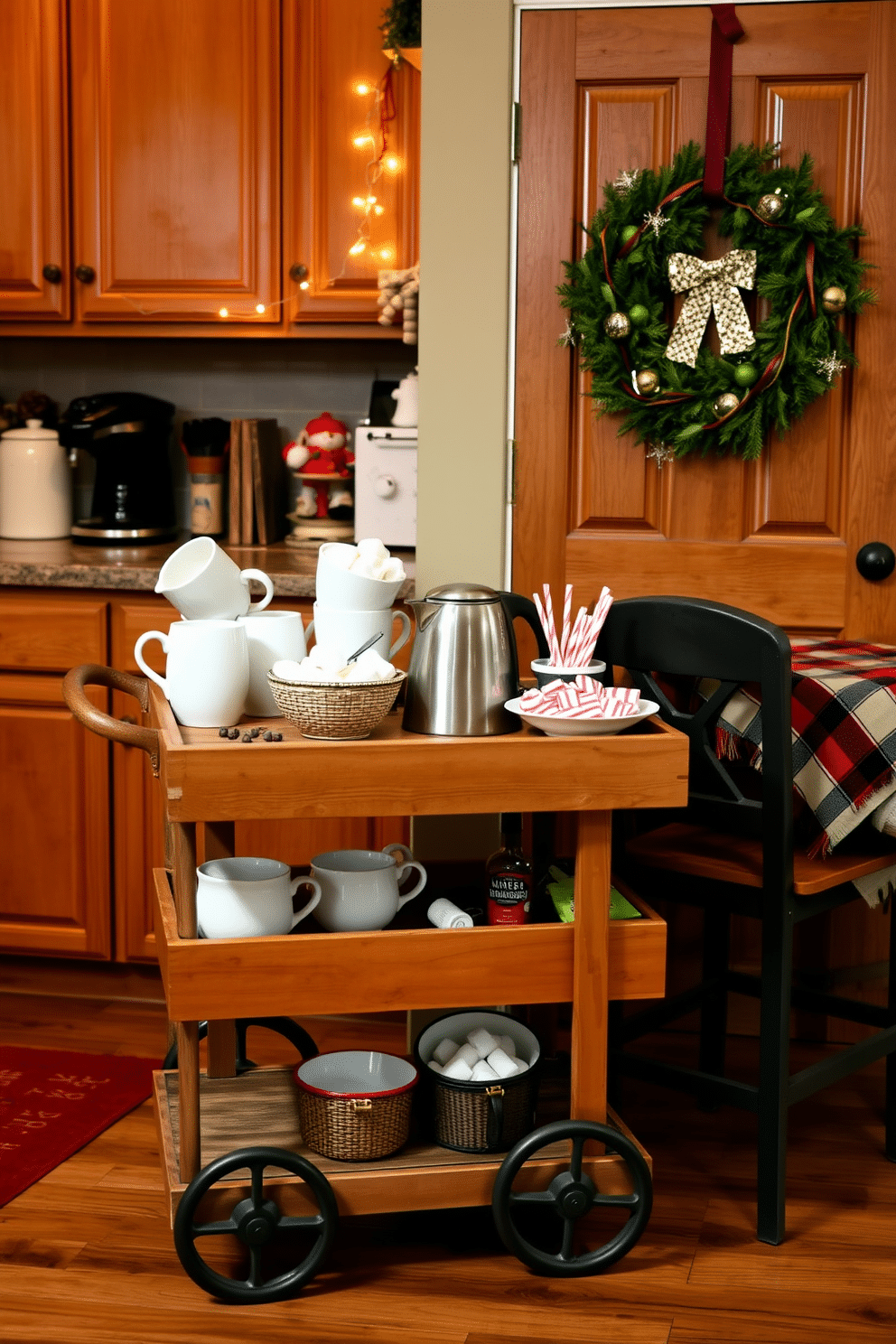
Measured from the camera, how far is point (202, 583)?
72.2 inches

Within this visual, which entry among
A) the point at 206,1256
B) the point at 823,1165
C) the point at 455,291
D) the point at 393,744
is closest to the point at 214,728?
the point at 393,744

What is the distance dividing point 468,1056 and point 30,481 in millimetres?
1995

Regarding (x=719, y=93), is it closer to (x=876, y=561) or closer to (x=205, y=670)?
(x=876, y=561)

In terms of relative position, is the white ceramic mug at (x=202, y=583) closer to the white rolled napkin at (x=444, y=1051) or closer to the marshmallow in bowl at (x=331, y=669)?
the marshmallow in bowl at (x=331, y=669)

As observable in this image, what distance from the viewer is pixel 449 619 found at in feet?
5.94

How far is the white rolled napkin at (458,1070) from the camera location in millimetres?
1942

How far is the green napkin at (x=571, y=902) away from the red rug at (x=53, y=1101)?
3.21ft

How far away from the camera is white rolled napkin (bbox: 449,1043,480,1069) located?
199 centimetres

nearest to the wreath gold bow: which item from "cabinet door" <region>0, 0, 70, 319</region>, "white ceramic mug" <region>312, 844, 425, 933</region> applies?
"white ceramic mug" <region>312, 844, 425, 933</region>

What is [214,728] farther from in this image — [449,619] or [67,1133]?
[67,1133]

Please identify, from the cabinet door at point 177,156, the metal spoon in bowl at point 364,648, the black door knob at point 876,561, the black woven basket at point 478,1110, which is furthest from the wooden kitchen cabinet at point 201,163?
the black woven basket at point 478,1110

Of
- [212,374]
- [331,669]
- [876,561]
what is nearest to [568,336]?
[876,561]

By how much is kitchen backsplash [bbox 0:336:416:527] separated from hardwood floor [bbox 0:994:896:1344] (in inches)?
72.2

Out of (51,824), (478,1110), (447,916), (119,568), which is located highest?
(119,568)
